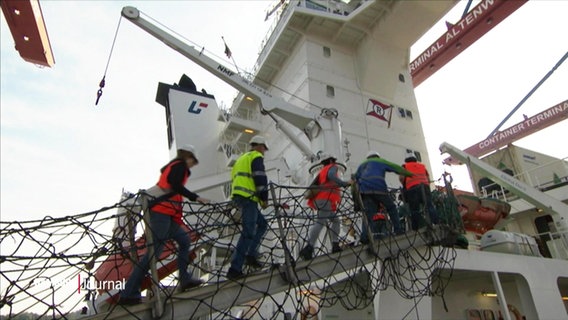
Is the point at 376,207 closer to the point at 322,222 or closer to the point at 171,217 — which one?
the point at 322,222

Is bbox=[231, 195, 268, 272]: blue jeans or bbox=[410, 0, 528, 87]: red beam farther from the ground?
bbox=[410, 0, 528, 87]: red beam

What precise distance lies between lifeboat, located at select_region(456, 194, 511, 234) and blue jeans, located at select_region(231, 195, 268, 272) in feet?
17.0

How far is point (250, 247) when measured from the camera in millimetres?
3621

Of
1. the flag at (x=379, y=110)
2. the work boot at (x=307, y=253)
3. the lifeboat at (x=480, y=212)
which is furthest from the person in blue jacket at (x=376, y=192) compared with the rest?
the flag at (x=379, y=110)

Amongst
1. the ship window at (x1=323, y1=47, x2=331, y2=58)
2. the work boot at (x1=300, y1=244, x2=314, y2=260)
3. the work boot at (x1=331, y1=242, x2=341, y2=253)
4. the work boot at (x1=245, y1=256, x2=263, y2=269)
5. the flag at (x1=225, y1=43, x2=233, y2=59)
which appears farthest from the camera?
the ship window at (x1=323, y1=47, x2=331, y2=58)

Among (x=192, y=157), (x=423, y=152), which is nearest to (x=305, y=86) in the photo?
(x=423, y=152)

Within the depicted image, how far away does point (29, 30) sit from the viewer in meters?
5.98

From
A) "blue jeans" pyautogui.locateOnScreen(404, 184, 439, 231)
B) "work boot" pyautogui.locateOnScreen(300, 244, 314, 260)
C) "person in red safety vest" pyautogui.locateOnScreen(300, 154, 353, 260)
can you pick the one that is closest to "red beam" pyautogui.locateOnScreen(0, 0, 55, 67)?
"person in red safety vest" pyautogui.locateOnScreen(300, 154, 353, 260)

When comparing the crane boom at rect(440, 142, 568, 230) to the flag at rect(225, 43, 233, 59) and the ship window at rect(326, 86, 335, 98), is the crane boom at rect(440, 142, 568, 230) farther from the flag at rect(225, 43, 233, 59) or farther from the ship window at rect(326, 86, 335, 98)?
the flag at rect(225, 43, 233, 59)

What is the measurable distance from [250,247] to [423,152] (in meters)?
10.0

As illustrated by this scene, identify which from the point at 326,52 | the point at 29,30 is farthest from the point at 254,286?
the point at 326,52

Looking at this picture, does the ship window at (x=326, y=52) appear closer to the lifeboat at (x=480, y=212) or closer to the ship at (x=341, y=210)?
the ship at (x=341, y=210)

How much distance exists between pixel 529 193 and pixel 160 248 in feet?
28.0

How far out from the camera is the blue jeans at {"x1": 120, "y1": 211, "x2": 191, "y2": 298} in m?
2.96
